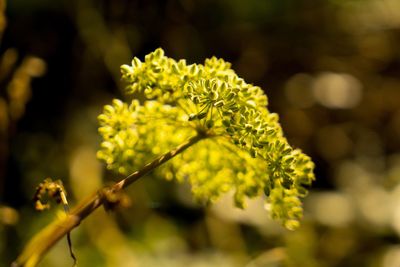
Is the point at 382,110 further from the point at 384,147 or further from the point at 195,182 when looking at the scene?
the point at 195,182

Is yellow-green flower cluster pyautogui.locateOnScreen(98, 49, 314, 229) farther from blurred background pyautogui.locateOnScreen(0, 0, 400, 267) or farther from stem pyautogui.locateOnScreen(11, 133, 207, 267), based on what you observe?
blurred background pyautogui.locateOnScreen(0, 0, 400, 267)

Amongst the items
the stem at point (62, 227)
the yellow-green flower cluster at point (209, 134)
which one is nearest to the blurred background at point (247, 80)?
the yellow-green flower cluster at point (209, 134)

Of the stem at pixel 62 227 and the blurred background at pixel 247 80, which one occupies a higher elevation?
the blurred background at pixel 247 80

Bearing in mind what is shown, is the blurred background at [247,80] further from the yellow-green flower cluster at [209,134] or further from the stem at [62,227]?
the stem at [62,227]

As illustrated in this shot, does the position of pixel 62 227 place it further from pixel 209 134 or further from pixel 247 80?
pixel 247 80

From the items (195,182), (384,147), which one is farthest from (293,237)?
(195,182)

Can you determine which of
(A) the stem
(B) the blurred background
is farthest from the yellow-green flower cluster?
(B) the blurred background
